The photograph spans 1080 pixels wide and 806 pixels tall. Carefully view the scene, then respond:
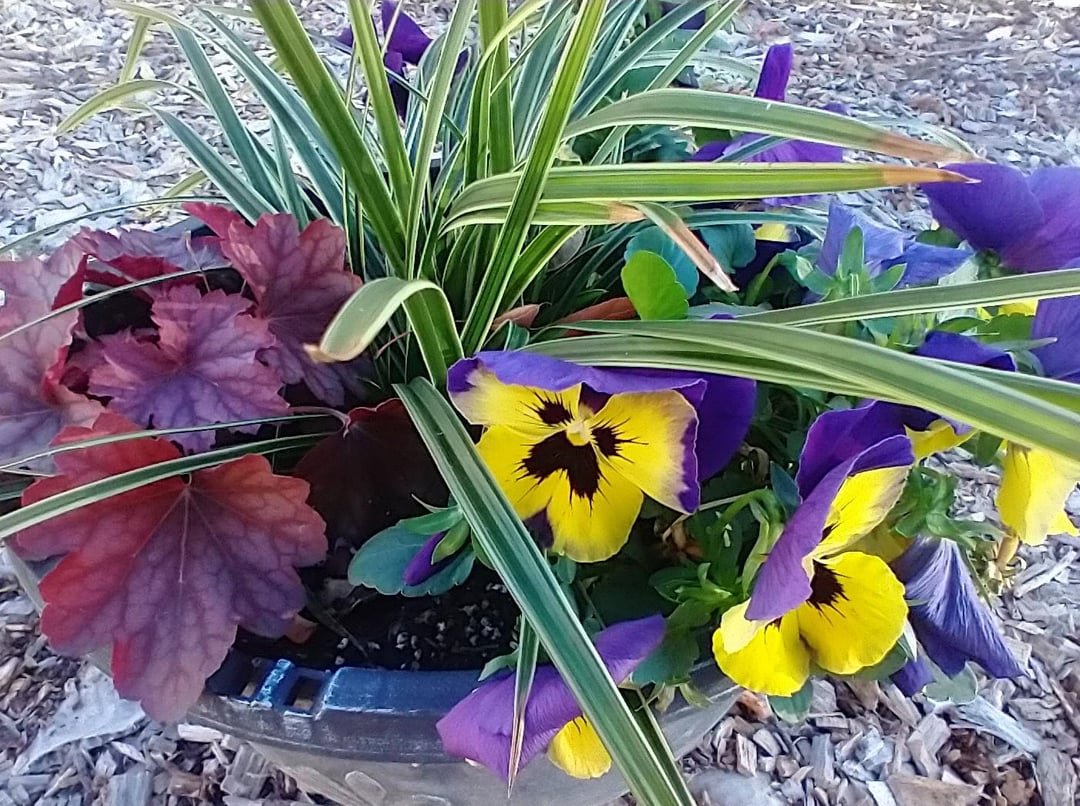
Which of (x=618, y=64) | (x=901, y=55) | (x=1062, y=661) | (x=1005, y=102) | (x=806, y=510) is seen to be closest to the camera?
(x=806, y=510)

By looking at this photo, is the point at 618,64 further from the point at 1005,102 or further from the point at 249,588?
the point at 1005,102

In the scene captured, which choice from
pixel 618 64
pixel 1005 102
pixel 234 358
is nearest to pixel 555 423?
pixel 234 358

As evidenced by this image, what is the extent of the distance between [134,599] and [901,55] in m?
1.83

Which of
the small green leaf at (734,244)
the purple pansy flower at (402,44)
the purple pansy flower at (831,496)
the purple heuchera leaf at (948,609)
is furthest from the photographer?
the purple pansy flower at (402,44)

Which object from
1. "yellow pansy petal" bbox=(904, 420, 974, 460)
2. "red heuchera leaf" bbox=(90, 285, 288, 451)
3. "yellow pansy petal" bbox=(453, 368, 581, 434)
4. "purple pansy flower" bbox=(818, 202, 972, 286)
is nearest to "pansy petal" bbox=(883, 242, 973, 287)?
"purple pansy flower" bbox=(818, 202, 972, 286)

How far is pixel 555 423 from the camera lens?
50cm

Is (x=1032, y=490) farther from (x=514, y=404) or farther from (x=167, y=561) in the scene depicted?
(x=167, y=561)

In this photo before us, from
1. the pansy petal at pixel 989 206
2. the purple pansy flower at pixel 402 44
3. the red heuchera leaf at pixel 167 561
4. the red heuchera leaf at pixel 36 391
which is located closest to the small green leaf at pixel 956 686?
the pansy petal at pixel 989 206

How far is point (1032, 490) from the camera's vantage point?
487 mm

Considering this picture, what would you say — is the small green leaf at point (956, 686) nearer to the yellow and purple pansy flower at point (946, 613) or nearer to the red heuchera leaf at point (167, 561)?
the yellow and purple pansy flower at point (946, 613)

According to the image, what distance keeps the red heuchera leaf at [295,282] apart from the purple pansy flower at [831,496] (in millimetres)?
257

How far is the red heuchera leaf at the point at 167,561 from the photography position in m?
0.49

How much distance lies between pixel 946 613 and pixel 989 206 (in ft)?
0.72

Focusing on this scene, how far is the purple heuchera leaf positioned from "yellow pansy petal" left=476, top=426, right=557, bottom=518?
0.18 m
